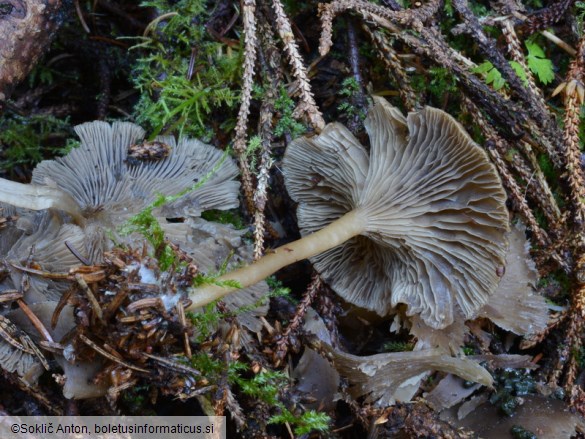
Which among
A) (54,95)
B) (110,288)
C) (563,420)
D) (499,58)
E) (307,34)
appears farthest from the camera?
(54,95)

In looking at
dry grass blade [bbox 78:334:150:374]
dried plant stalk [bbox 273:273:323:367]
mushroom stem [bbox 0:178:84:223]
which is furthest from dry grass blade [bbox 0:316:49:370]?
dried plant stalk [bbox 273:273:323:367]

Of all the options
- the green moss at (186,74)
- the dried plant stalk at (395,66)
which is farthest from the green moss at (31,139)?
the dried plant stalk at (395,66)

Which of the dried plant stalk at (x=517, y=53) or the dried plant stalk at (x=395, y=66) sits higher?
the dried plant stalk at (x=517, y=53)

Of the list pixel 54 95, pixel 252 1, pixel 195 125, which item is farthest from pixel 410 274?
pixel 54 95

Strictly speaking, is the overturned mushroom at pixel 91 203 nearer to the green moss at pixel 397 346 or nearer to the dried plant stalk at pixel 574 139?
the green moss at pixel 397 346

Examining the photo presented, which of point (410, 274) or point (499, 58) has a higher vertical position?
point (499, 58)

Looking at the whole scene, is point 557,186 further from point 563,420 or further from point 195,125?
point 195,125

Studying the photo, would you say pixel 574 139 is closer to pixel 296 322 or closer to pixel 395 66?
pixel 395 66
